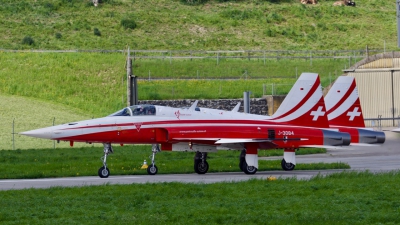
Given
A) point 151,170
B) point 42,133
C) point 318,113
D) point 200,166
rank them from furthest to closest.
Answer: point 318,113 → point 200,166 → point 151,170 → point 42,133

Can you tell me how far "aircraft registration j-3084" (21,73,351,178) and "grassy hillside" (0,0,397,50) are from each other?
4979 cm

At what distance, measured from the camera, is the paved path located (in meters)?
22.2

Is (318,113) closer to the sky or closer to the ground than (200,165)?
closer to the sky

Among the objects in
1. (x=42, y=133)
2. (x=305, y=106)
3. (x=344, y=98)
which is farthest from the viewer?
(x=344, y=98)

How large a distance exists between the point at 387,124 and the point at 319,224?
3803 centimetres

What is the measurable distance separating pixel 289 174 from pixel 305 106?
9.27 ft

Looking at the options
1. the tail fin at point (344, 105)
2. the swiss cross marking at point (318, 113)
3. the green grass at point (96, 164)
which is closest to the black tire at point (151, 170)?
the green grass at point (96, 164)

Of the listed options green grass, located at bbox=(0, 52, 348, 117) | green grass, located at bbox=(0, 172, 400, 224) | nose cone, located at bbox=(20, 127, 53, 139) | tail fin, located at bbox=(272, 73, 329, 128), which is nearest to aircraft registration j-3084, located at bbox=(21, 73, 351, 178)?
tail fin, located at bbox=(272, 73, 329, 128)

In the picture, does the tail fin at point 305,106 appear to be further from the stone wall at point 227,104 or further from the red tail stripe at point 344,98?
the stone wall at point 227,104

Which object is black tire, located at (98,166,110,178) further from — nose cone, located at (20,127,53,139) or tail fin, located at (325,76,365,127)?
tail fin, located at (325,76,365,127)

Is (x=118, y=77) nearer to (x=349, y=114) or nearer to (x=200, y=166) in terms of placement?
(x=349, y=114)

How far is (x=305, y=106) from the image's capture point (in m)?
26.8

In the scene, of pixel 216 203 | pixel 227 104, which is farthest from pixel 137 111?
pixel 227 104

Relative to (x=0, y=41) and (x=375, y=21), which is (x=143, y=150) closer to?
(x=0, y=41)
